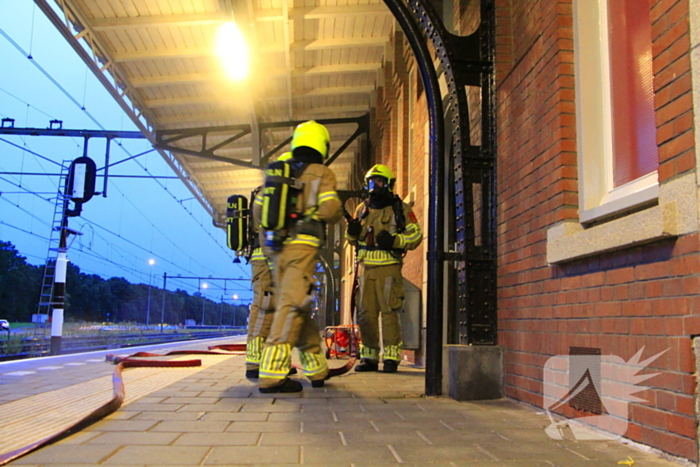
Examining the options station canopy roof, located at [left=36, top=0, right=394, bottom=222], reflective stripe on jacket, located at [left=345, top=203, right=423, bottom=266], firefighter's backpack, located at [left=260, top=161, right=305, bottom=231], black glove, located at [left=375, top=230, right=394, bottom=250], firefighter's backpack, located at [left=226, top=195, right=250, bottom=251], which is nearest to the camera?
firefighter's backpack, located at [left=260, top=161, right=305, bottom=231]

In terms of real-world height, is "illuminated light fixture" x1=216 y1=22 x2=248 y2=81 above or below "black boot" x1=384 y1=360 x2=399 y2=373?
above

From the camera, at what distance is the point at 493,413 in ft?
12.6

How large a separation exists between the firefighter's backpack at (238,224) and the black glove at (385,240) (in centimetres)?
135

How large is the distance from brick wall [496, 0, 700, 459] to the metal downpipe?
19.1 inches

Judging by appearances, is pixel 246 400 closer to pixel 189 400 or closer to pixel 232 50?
pixel 189 400

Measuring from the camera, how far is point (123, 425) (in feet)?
10.7

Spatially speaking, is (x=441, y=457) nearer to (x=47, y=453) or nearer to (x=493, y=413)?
(x=493, y=413)

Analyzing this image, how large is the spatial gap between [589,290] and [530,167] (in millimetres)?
1169

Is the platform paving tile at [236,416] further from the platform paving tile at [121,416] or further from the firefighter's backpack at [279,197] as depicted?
the firefighter's backpack at [279,197]

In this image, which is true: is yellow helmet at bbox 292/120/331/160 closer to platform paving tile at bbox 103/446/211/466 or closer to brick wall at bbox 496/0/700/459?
brick wall at bbox 496/0/700/459

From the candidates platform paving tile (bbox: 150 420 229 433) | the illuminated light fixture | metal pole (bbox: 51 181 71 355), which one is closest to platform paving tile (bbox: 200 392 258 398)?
platform paving tile (bbox: 150 420 229 433)

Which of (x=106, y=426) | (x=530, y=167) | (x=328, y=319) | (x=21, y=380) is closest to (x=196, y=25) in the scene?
(x=21, y=380)

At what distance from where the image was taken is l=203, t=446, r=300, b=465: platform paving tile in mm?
2516

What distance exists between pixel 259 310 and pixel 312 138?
170cm
